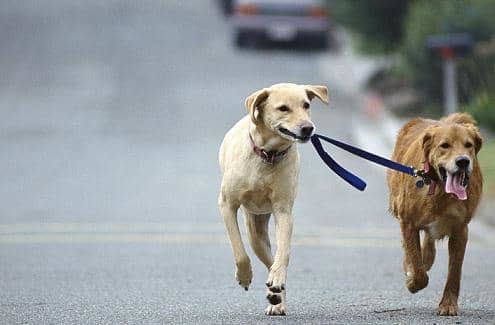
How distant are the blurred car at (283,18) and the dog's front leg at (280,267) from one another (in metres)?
25.5

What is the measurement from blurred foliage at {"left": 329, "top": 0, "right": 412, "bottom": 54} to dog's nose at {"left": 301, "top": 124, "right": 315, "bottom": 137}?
21.4 metres

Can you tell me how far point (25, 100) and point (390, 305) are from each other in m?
22.6

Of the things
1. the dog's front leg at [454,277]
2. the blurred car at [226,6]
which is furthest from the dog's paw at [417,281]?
the blurred car at [226,6]

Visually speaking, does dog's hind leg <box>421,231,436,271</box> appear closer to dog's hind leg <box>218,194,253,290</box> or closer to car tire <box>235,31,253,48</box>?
dog's hind leg <box>218,194,253,290</box>

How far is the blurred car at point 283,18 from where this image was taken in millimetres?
35281

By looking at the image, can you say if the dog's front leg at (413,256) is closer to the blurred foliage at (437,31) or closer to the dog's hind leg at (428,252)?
the dog's hind leg at (428,252)

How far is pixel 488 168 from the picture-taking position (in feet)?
66.7

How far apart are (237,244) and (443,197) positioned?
1496 millimetres

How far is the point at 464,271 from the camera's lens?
13.9 metres

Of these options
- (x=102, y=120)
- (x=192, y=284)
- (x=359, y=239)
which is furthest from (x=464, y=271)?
(x=102, y=120)

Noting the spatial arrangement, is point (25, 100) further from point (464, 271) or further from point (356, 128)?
Result: point (464, 271)

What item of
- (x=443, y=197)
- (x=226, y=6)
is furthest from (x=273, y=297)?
(x=226, y=6)

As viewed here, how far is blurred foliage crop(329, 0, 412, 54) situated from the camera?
30670 mm

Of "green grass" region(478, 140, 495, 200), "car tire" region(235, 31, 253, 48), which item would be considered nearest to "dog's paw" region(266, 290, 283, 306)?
"green grass" region(478, 140, 495, 200)
